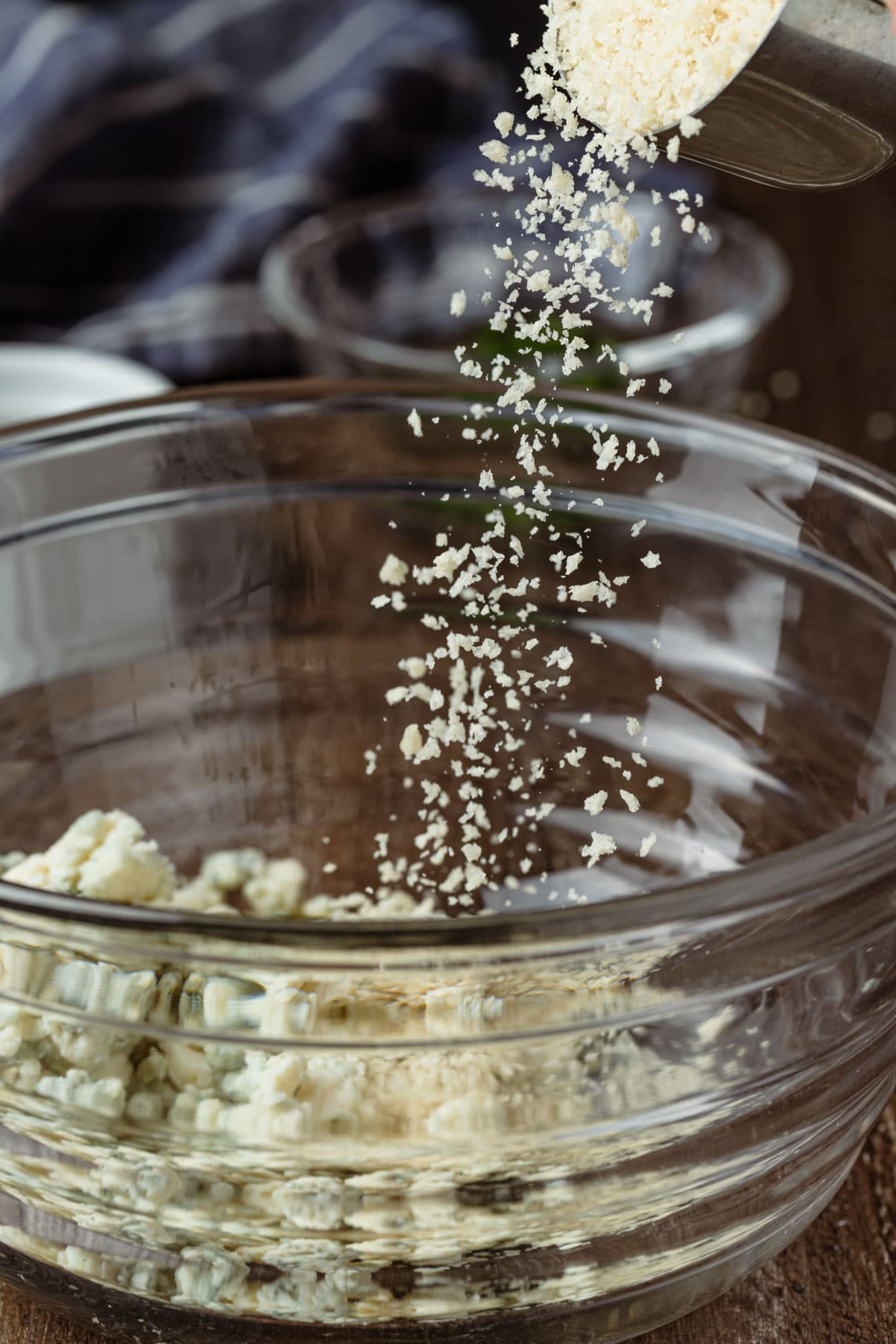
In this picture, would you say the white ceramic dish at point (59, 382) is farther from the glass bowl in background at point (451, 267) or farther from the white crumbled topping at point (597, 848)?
the white crumbled topping at point (597, 848)

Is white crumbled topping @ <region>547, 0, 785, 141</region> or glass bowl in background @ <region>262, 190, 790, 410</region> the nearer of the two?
white crumbled topping @ <region>547, 0, 785, 141</region>

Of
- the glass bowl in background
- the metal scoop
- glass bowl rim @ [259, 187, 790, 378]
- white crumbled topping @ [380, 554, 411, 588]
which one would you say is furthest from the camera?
the glass bowl in background

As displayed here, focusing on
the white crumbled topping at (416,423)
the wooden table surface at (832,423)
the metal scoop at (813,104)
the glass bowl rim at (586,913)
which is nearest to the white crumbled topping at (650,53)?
the metal scoop at (813,104)

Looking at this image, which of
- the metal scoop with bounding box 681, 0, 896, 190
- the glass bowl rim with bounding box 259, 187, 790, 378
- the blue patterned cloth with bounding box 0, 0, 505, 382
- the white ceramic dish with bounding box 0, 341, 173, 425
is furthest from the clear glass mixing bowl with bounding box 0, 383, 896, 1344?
the blue patterned cloth with bounding box 0, 0, 505, 382

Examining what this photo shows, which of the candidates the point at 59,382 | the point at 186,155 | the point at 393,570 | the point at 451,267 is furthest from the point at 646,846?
the point at 186,155

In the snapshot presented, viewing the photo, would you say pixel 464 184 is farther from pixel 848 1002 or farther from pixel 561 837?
pixel 848 1002

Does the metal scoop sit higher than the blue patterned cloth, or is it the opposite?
the blue patterned cloth

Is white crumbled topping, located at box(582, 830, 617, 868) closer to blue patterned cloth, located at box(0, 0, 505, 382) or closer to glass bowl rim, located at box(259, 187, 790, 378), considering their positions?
glass bowl rim, located at box(259, 187, 790, 378)

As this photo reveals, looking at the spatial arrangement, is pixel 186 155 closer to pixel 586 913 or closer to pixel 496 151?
pixel 496 151
